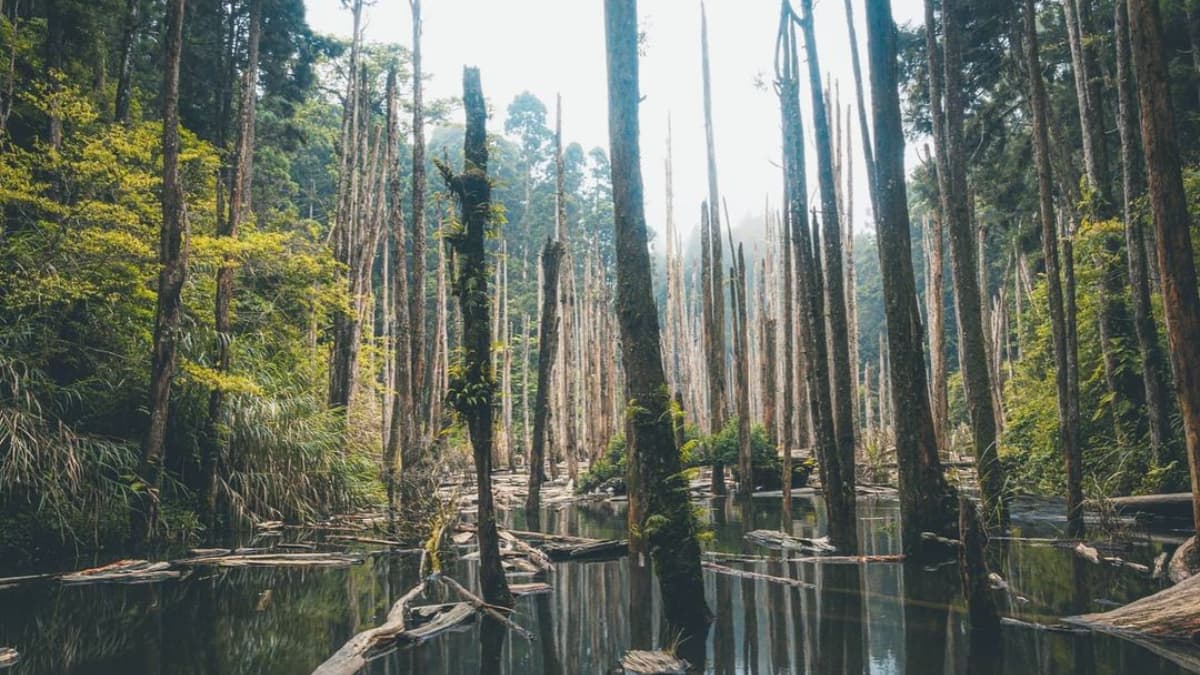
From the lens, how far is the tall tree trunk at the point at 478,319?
6.41 meters

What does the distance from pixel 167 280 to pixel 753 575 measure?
9153 millimetres

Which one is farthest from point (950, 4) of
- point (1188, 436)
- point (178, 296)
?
point (178, 296)

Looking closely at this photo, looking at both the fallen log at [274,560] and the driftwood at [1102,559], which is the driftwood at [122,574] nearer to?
the fallen log at [274,560]

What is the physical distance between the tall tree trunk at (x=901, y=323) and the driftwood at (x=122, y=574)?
8.73 metres

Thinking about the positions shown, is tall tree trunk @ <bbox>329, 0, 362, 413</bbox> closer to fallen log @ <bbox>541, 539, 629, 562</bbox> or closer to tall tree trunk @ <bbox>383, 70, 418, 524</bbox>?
tall tree trunk @ <bbox>383, 70, 418, 524</bbox>

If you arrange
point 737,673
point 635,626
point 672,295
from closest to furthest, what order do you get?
1. point 737,673
2. point 635,626
3. point 672,295

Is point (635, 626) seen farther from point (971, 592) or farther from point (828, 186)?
point (828, 186)

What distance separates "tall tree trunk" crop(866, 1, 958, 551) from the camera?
315 inches

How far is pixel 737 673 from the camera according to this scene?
468cm

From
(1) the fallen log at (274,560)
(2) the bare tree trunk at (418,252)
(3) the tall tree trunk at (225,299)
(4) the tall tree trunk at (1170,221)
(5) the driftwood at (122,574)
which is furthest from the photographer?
(2) the bare tree trunk at (418,252)

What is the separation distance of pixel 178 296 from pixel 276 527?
14.1 feet

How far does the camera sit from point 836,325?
9773 mm

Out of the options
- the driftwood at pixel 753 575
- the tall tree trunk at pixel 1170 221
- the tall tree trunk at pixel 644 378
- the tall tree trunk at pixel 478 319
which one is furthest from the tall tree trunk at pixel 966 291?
the tall tree trunk at pixel 478 319

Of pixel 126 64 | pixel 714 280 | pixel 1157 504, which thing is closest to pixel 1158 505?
pixel 1157 504
